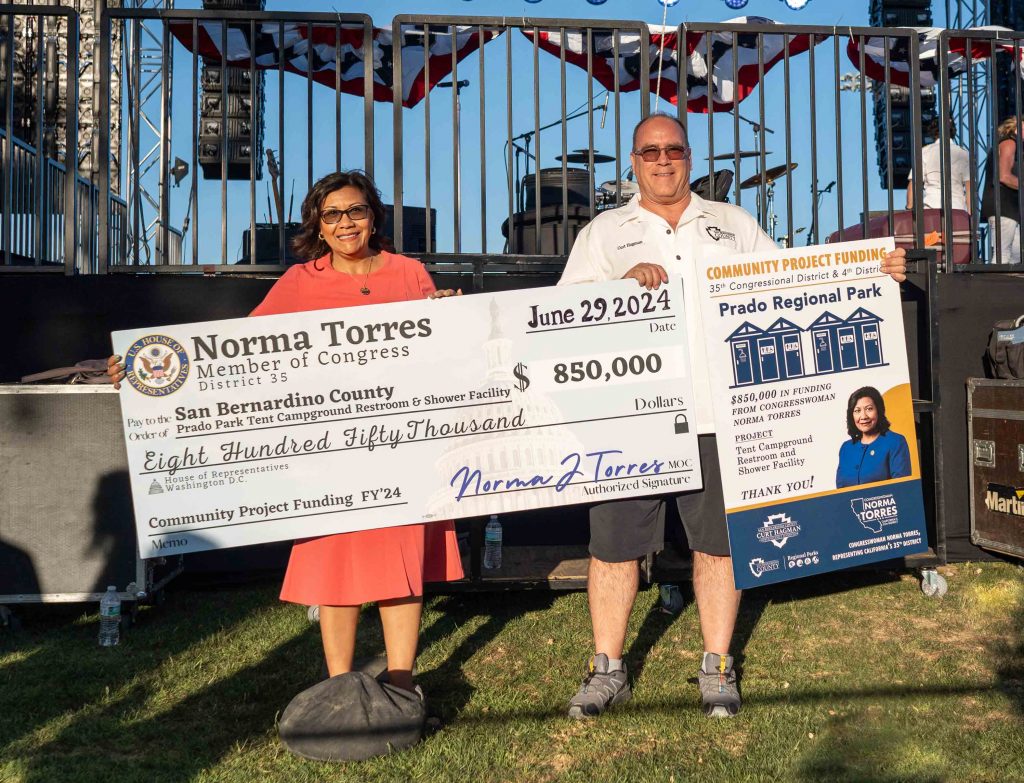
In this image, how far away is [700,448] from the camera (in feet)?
10.4

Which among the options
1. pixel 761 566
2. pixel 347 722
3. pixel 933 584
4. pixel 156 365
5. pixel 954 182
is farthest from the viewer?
pixel 954 182

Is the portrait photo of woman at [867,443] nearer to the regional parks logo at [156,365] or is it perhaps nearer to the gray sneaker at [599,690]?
the gray sneaker at [599,690]

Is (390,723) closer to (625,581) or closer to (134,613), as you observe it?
(625,581)

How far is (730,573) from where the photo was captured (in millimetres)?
3176

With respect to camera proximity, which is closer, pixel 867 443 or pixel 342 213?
pixel 342 213

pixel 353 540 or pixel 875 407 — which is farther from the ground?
pixel 875 407

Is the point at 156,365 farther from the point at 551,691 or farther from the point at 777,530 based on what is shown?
the point at 777,530

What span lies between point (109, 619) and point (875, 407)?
3105mm

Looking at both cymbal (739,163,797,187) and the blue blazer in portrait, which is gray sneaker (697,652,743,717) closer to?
the blue blazer in portrait

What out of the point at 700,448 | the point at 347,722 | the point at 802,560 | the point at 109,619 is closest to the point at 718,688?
the point at 802,560

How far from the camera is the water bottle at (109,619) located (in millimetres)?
3883

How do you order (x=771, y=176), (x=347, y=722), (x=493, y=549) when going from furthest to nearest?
(x=771, y=176) < (x=493, y=549) < (x=347, y=722)

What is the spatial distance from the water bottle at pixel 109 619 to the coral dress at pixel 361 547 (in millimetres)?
1257

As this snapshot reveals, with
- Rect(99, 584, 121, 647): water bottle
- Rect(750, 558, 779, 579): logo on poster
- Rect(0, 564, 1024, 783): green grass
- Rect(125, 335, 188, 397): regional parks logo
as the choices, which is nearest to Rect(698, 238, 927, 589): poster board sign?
Rect(750, 558, 779, 579): logo on poster
